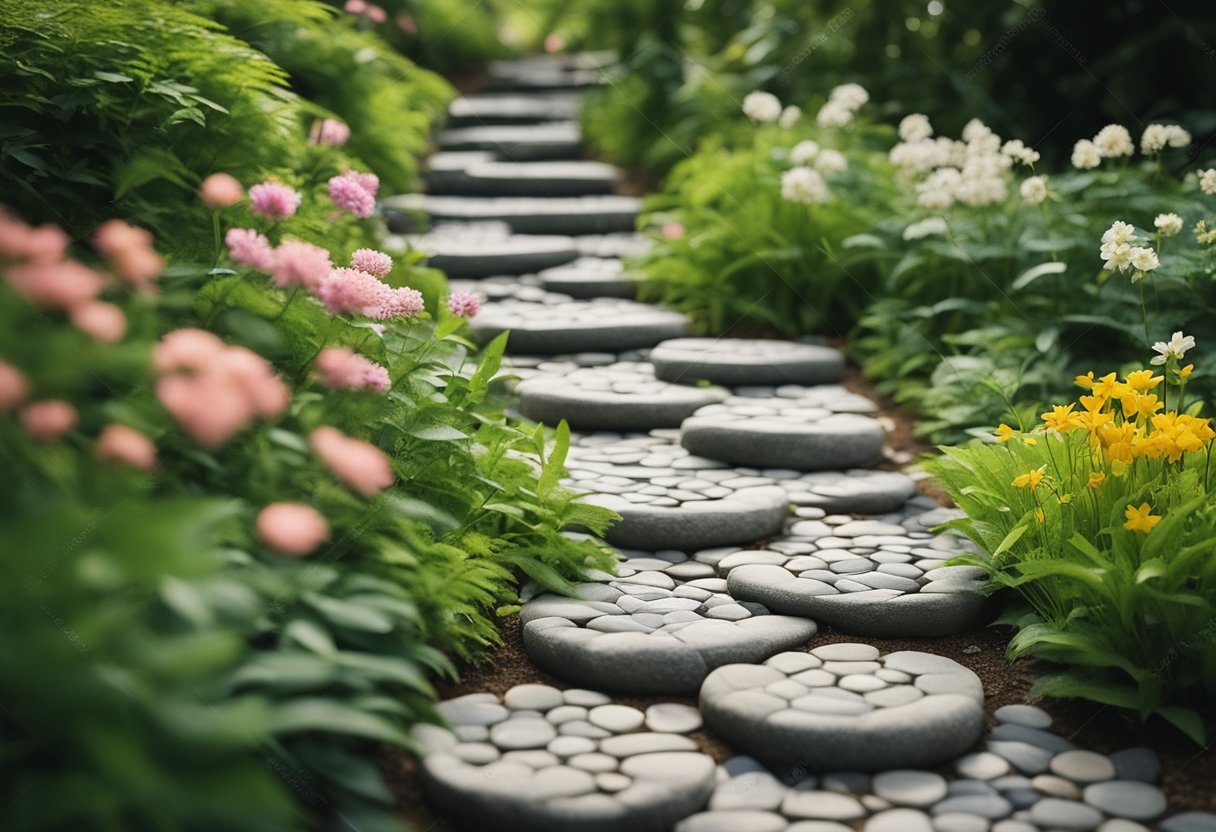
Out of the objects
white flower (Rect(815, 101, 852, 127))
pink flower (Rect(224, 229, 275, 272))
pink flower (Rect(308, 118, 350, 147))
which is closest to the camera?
pink flower (Rect(224, 229, 275, 272))

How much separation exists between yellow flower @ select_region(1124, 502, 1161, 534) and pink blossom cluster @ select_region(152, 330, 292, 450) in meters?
1.97

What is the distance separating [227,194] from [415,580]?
930 millimetres

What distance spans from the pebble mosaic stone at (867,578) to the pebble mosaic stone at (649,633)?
7 cm

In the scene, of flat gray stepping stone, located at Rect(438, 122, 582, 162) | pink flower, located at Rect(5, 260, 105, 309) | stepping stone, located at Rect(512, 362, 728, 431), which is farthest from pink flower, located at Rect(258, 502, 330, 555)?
flat gray stepping stone, located at Rect(438, 122, 582, 162)

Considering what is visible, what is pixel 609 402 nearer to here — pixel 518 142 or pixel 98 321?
pixel 98 321

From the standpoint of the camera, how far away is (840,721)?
2.38 meters

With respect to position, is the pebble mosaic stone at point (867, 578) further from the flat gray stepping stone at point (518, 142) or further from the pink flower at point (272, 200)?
the flat gray stepping stone at point (518, 142)

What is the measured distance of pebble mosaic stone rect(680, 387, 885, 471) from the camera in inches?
157

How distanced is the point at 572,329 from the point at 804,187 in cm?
125

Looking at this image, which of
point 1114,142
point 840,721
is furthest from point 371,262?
point 1114,142

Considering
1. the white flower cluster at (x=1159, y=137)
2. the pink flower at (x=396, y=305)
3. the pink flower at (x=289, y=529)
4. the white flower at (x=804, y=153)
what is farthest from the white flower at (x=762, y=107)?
the pink flower at (x=289, y=529)

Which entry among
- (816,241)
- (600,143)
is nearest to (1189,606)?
(816,241)

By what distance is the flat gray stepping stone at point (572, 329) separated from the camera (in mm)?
4871

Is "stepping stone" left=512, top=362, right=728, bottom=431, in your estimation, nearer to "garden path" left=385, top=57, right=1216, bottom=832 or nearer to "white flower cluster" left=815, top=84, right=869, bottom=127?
"garden path" left=385, top=57, right=1216, bottom=832
